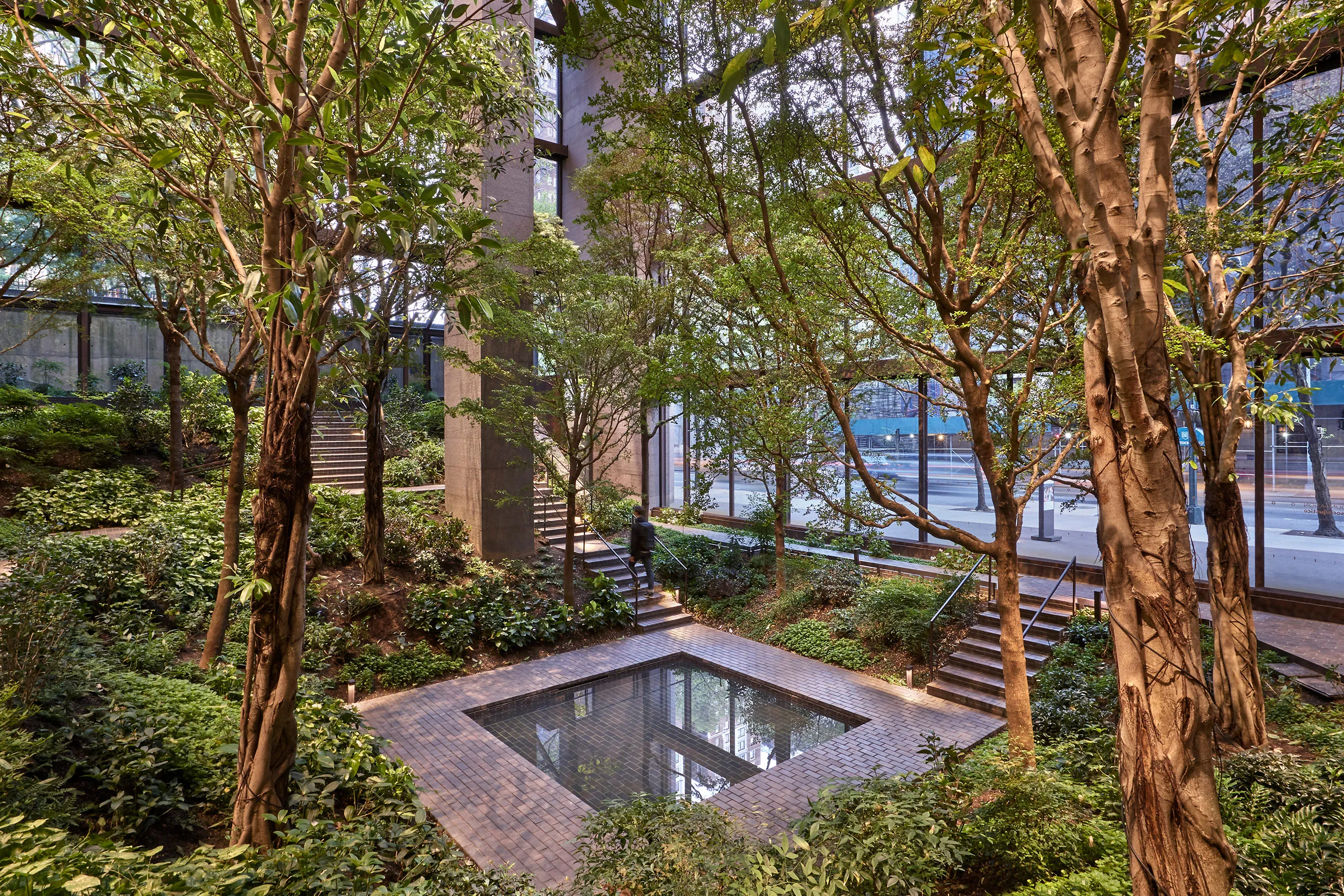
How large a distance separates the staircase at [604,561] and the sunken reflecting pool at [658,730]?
1965mm

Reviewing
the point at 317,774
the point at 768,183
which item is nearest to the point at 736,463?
the point at 768,183

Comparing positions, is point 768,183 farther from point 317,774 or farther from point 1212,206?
point 317,774

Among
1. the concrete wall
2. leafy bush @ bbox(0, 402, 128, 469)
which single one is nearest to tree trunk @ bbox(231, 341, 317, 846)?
leafy bush @ bbox(0, 402, 128, 469)

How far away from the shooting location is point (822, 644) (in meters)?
9.96

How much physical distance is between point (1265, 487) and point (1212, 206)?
5.82 m

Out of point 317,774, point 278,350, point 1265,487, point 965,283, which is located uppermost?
point 965,283

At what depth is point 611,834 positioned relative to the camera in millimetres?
5035

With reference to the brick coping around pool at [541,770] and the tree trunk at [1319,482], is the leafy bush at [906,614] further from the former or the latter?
the tree trunk at [1319,482]

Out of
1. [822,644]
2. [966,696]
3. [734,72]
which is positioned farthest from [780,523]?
[734,72]

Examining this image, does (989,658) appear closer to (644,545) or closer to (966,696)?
(966,696)

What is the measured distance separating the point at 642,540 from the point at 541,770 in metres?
5.58

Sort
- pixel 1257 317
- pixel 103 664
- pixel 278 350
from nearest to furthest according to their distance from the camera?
1. pixel 278 350
2. pixel 103 664
3. pixel 1257 317

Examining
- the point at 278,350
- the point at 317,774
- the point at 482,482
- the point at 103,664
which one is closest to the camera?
the point at 278,350

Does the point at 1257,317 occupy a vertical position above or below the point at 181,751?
above
